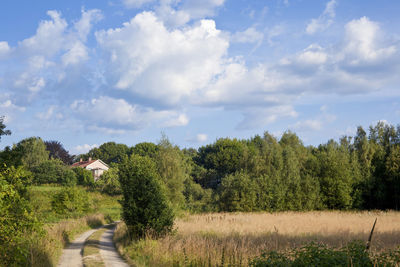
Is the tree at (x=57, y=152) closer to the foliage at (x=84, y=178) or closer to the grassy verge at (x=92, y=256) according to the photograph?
the foliage at (x=84, y=178)

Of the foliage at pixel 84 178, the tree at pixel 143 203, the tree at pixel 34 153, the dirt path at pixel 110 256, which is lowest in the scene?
the dirt path at pixel 110 256

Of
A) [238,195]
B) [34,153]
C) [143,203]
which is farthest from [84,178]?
[143,203]

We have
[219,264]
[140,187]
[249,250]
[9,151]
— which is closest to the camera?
[219,264]

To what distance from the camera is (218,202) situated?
44094 mm

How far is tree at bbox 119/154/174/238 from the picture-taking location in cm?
1870

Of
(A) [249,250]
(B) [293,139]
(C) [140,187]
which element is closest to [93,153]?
(B) [293,139]

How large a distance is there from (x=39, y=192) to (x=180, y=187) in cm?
3028

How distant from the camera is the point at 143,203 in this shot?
63.6 feet

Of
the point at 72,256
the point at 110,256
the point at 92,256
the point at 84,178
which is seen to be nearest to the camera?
the point at 92,256

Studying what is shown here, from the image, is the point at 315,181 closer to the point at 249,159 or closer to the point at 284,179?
the point at 284,179

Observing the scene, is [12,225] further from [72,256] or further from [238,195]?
[238,195]

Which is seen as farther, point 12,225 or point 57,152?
point 57,152

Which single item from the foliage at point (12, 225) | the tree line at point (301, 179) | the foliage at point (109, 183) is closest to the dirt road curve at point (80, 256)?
the foliage at point (12, 225)

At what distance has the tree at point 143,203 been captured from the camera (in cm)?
1870
